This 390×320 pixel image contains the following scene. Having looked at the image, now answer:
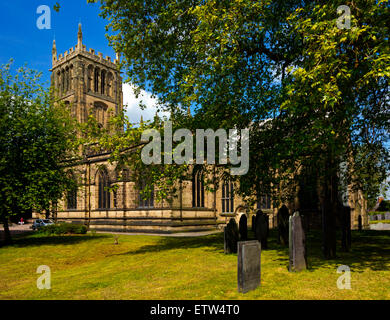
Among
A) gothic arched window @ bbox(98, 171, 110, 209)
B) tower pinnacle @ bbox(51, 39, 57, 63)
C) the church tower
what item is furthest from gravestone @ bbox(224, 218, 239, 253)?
tower pinnacle @ bbox(51, 39, 57, 63)

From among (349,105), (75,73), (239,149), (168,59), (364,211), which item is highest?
(75,73)

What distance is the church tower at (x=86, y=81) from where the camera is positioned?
2156 inches

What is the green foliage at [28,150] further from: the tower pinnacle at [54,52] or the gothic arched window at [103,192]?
the tower pinnacle at [54,52]

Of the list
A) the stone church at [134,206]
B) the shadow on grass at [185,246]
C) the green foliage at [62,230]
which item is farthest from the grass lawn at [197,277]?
the green foliage at [62,230]

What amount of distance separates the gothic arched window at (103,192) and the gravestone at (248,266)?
94.6ft

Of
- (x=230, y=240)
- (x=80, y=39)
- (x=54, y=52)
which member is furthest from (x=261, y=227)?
(x=54, y=52)

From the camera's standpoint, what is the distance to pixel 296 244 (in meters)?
8.73

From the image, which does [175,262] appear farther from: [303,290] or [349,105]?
[349,105]

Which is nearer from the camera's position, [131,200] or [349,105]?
[349,105]

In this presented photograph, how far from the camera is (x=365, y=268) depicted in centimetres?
891

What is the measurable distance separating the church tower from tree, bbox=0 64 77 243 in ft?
104

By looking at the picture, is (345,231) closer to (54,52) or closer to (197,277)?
(197,277)

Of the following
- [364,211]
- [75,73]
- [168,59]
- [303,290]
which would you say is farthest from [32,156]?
[75,73]

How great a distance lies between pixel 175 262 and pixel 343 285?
616 cm
